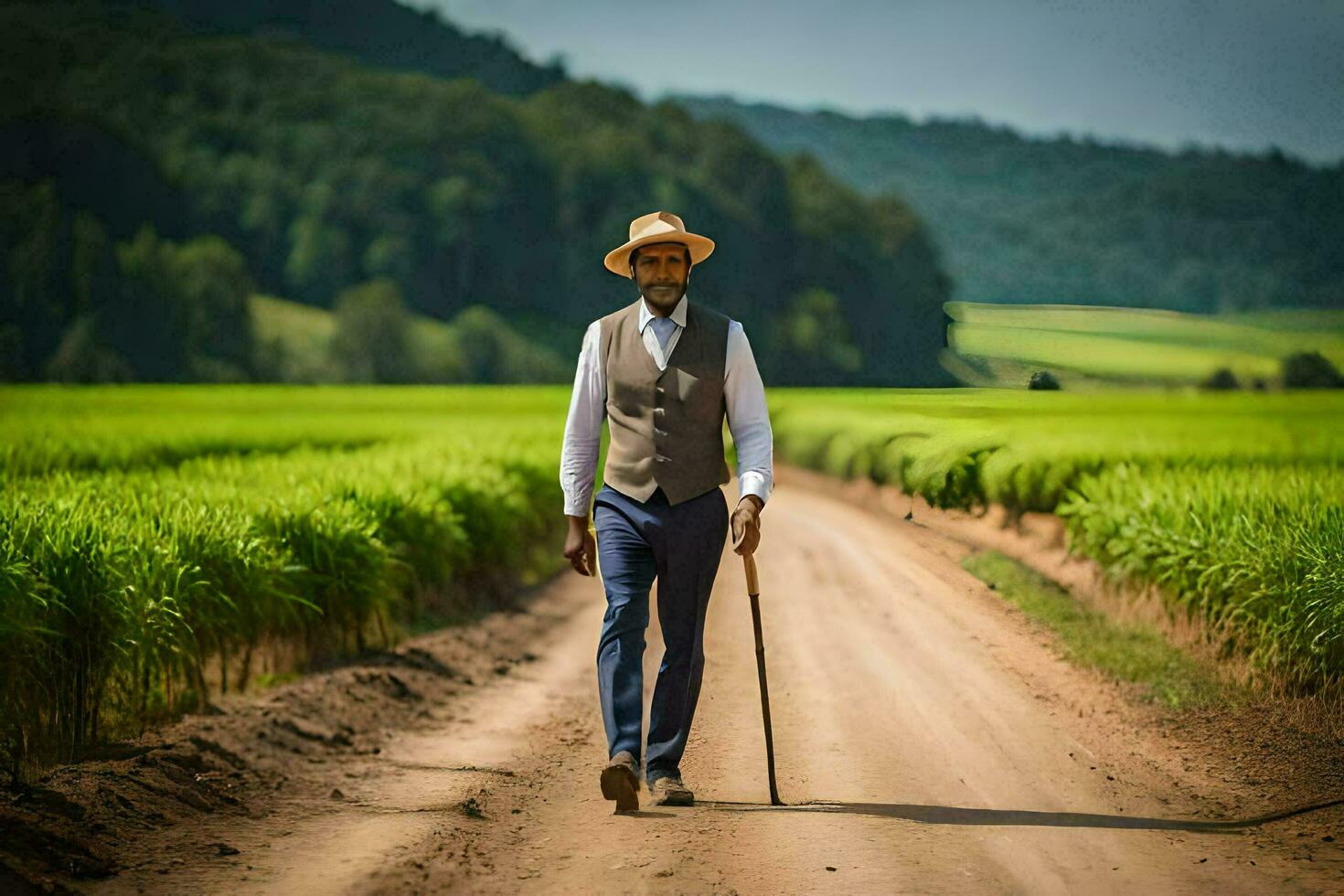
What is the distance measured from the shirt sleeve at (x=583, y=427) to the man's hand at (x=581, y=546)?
0.04m

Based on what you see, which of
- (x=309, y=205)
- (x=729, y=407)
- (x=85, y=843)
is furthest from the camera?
(x=309, y=205)

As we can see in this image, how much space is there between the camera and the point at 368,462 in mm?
11984

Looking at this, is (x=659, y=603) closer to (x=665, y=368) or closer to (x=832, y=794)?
(x=665, y=368)

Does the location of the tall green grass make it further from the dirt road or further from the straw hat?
the straw hat

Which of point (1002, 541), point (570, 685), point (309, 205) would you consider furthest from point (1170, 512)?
point (309, 205)

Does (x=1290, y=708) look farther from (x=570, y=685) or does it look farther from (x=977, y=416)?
(x=570, y=685)

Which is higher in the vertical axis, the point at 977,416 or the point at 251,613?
the point at 977,416

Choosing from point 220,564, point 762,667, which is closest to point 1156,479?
point 762,667

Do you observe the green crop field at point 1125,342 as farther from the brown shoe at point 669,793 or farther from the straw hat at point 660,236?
the brown shoe at point 669,793

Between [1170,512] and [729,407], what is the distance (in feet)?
14.3

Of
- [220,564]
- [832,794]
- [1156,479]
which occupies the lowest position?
[832,794]

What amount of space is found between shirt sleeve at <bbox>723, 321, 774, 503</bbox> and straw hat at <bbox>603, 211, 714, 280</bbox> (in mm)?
336

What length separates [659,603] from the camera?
5.18 meters

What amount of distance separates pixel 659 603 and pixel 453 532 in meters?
5.45
